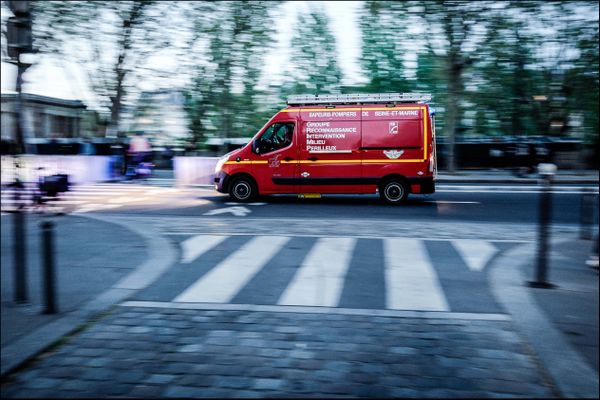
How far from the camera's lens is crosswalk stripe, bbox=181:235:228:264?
753 cm

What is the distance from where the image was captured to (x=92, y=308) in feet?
16.9

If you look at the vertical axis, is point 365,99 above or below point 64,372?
above

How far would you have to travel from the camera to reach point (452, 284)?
609cm

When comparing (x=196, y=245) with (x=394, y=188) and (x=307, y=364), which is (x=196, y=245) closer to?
(x=307, y=364)

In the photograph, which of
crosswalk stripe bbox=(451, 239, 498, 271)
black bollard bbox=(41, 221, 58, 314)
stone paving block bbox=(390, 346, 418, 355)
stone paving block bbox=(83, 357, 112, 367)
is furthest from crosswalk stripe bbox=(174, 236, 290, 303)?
crosswalk stripe bbox=(451, 239, 498, 271)

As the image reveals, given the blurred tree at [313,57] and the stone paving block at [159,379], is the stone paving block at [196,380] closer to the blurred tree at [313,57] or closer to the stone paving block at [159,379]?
the stone paving block at [159,379]

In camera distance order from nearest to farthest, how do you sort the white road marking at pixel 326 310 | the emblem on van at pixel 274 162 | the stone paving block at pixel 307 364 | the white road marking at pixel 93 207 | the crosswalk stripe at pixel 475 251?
the stone paving block at pixel 307 364, the white road marking at pixel 326 310, the crosswalk stripe at pixel 475 251, the white road marking at pixel 93 207, the emblem on van at pixel 274 162

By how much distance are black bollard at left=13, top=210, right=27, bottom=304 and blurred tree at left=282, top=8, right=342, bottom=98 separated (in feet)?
103

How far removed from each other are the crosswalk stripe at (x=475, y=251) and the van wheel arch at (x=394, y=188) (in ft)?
15.7

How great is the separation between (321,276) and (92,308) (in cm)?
254

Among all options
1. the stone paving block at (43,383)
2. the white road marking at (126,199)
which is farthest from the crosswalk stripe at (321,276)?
the white road marking at (126,199)

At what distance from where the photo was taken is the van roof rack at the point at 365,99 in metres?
13.3

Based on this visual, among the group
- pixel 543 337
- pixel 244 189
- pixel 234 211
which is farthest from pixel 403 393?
pixel 244 189

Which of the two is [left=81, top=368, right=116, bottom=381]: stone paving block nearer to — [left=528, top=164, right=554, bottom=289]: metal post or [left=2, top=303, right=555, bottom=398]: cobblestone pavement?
[left=2, top=303, right=555, bottom=398]: cobblestone pavement
